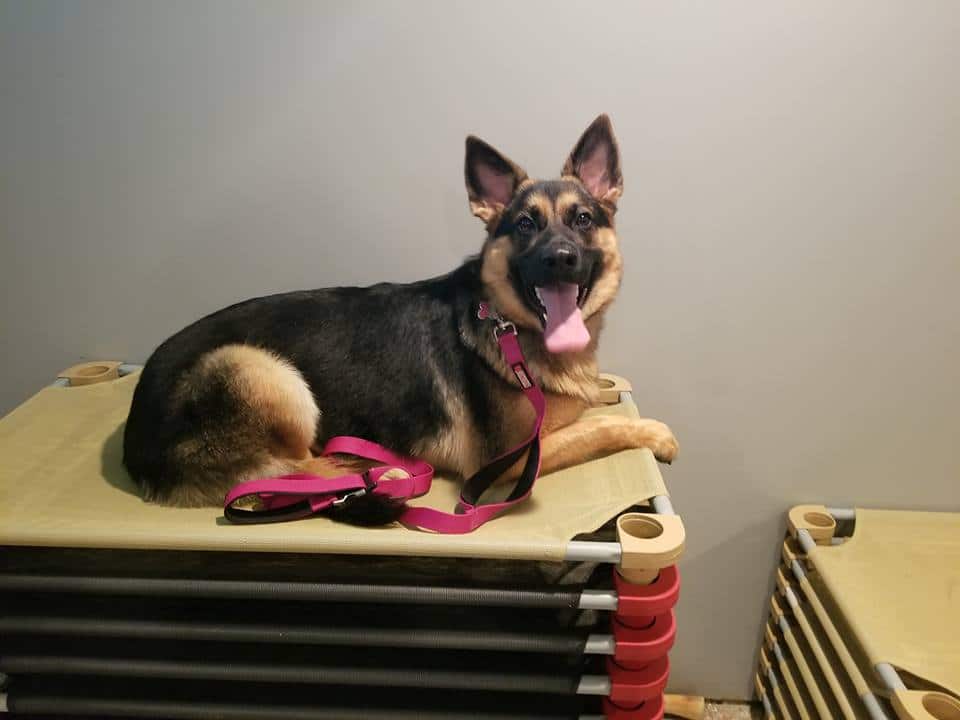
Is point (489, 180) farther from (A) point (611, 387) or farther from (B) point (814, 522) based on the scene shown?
(B) point (814, 522)

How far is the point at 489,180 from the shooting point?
3.68ft

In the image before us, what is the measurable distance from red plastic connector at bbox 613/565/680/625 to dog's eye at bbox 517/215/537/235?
0.58 metres

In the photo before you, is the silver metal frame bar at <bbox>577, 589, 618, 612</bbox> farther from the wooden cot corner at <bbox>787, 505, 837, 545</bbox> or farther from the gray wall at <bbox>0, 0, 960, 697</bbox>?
the wooden cot corner at <bbox>787, 505, 837, 545</bbox>

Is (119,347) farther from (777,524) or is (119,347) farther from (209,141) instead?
(777,524)

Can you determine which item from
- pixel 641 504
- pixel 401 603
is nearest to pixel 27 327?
pixel 401 603

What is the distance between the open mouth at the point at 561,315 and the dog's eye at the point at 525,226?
103 millimetres

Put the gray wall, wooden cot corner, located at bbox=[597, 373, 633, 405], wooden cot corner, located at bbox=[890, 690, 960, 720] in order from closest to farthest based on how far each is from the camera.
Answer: wooden cot corner, located at bbox=[890, 690, 960, 720] < the gray wall < wooden cot corner, located at bbox=[597, 373, 633, 405]

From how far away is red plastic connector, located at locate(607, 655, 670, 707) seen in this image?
0.92 meters

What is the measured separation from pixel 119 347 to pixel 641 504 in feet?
4.30

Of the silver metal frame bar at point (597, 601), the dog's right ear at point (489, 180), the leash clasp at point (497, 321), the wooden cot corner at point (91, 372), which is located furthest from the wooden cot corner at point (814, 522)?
the wooden cot corner at point (91, 372)

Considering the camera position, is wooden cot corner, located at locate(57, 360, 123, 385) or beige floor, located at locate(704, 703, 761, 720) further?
beige floor, located at locate(704, 703, 761, 720)

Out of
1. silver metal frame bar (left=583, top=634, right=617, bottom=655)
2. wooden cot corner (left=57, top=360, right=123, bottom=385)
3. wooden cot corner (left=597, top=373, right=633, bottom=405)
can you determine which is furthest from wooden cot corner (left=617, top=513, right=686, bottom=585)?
wooden cot corner (left=57, top=360, right=123, bottom=385)

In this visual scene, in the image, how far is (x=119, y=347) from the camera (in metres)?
1.52

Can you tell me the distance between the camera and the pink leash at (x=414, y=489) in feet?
3.16
